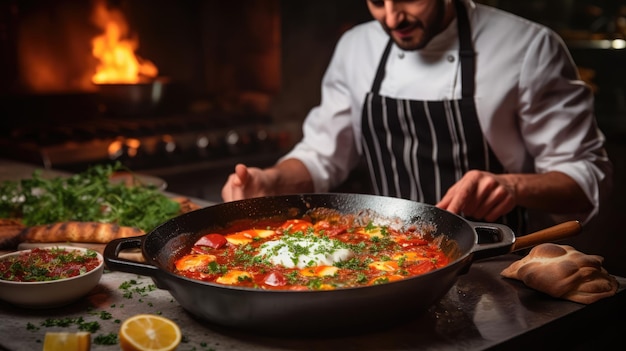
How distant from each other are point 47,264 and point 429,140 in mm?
1559

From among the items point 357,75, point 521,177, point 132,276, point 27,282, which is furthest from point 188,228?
point 357,75

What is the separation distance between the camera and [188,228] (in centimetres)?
181

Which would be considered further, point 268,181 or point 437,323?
point 268,181

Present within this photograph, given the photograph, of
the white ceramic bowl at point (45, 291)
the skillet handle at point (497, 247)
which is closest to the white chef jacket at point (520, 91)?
the skillet handle at point (497, 247)

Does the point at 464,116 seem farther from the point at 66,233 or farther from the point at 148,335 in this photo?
the point at 148,335

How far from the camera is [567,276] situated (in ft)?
5.20

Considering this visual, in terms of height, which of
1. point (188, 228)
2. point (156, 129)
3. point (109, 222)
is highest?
point (188, 228)

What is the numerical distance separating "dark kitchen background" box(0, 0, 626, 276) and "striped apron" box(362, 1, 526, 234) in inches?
63.5

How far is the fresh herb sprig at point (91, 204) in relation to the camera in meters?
2.24

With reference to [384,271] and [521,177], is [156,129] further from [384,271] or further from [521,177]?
[384,271]

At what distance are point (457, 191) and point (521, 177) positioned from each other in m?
0.46

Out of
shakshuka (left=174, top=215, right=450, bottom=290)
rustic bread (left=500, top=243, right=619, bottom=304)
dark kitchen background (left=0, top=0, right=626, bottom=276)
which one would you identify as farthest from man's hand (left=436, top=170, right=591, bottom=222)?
dark kitchen background (left=0, top=0, right=626, bottom=276)

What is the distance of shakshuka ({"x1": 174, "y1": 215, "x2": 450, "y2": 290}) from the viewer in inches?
62.1

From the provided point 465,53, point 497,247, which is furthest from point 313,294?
point 465,53
